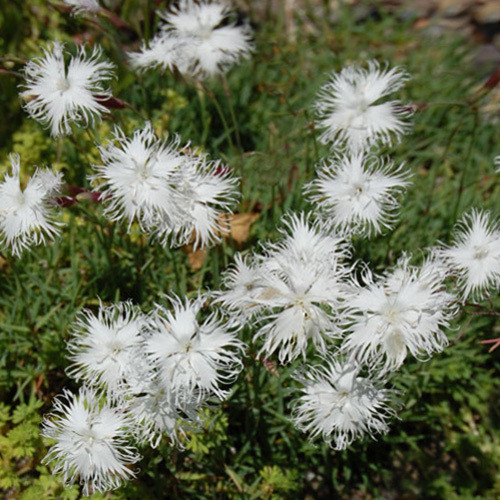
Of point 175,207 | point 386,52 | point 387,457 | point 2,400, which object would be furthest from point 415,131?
point 2,400

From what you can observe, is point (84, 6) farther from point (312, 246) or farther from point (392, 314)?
point (392, 314)

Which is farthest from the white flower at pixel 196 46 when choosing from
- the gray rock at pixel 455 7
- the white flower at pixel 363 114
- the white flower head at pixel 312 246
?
the gray rock at pixel 455 7

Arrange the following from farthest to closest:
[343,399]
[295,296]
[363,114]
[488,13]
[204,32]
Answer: [488,13] → [204,32] → [363,114] → [343,399] → [295,296]

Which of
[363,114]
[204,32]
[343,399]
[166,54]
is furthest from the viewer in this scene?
[204,32]

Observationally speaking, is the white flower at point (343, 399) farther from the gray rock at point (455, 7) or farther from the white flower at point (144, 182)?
the gray rock at point (455, 7)

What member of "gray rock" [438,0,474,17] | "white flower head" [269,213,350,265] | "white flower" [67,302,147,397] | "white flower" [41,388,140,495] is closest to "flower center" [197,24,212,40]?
"white flower head" [269,213,350,265]

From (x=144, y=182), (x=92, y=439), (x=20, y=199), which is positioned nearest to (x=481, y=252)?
(x=144, y=182)

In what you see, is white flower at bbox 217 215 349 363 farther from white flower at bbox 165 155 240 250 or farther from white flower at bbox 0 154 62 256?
white flower at bbox 0 154 62 256

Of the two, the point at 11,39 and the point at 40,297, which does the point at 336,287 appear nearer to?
the point at 40,297

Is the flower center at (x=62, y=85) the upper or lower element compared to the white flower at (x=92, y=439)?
upper
